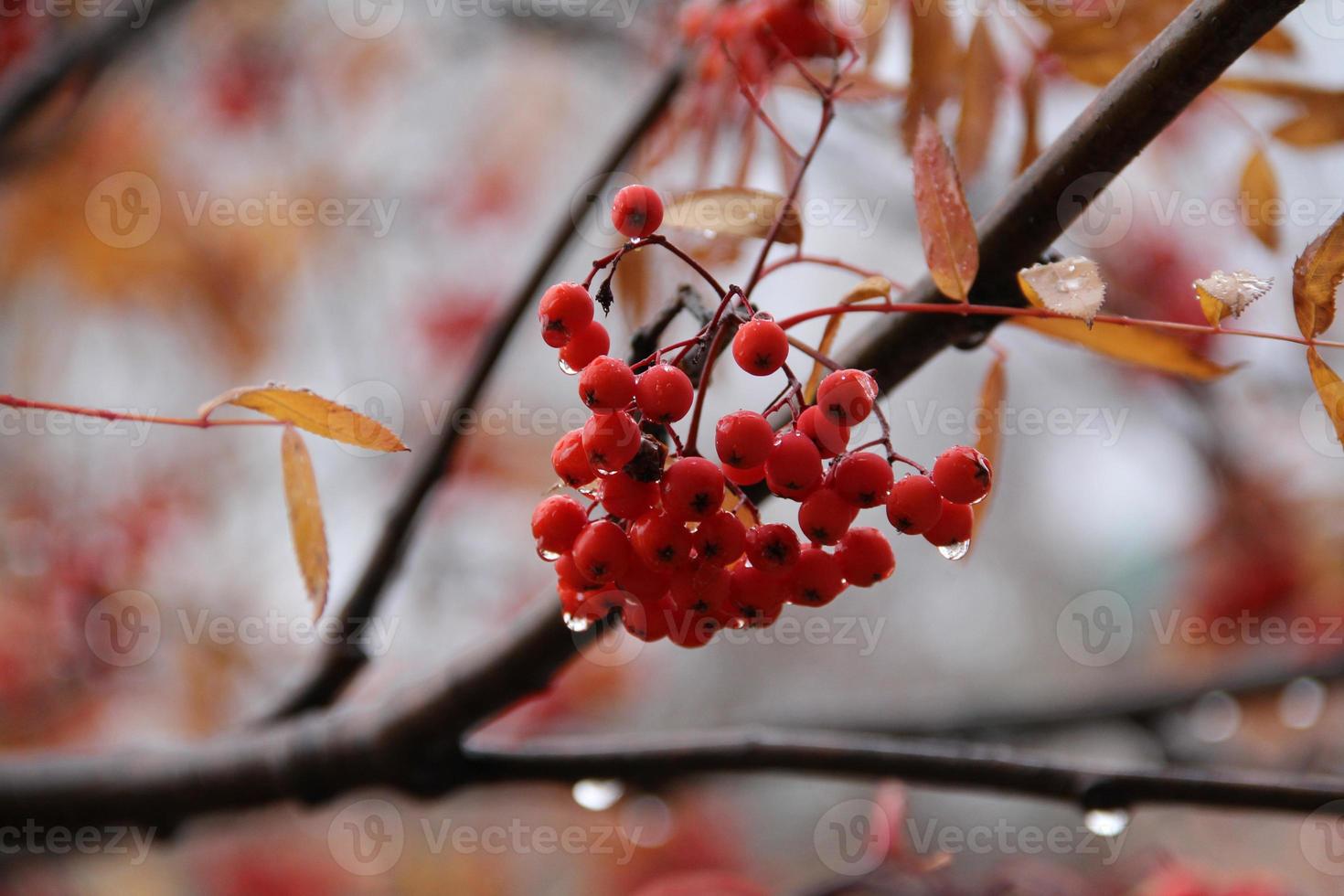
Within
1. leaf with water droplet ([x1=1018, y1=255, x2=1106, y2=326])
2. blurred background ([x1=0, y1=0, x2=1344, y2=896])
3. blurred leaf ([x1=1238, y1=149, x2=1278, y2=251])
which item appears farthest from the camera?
blurred background ([x1=0, y1=0, x2=1344, y2=896])

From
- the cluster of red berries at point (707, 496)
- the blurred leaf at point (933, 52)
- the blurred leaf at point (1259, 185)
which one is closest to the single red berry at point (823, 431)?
the cluster of red berries at point (707, 496)

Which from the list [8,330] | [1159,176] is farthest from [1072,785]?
[8,330]

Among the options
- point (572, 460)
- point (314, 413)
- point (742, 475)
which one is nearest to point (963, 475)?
point (742, 475)

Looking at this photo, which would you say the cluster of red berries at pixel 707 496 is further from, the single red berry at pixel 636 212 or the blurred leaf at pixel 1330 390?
the blurred leaf at pixel 1330 390

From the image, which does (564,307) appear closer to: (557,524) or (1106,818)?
(557,524)

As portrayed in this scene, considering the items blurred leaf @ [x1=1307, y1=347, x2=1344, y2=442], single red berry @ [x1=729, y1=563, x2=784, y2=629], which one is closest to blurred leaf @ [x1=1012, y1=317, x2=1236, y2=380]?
blurred leaf @ [x1=1307, y1=347, x2=1344, y2=442]

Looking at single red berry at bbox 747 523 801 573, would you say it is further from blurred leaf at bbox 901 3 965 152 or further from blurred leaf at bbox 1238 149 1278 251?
blurred leaf at bbox 1238 149 1278 251

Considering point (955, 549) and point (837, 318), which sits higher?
point (837, 318)
